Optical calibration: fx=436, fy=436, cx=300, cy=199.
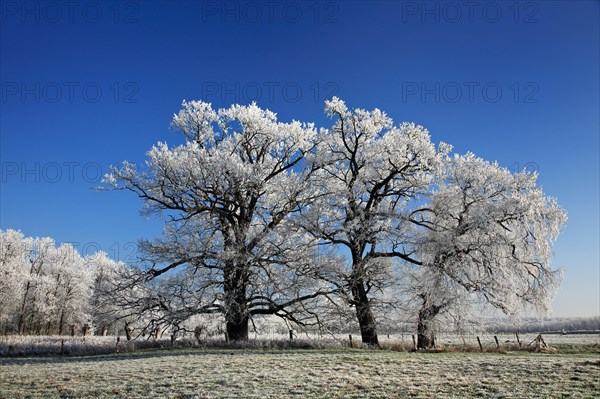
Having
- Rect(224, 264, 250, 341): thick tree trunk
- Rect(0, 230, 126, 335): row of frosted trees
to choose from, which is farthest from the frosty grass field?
Rect(0, 230, 126, 335): row of frosted trees

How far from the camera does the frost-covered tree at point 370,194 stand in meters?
24.9

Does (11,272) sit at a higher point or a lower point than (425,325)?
higher

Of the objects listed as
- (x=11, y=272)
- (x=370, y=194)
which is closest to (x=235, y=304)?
(x=370, y=194)

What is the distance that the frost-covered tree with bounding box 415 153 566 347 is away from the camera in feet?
76.4

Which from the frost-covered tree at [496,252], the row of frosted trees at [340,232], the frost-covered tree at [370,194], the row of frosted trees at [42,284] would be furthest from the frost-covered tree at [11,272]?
the frost-covered tree at [496,252]

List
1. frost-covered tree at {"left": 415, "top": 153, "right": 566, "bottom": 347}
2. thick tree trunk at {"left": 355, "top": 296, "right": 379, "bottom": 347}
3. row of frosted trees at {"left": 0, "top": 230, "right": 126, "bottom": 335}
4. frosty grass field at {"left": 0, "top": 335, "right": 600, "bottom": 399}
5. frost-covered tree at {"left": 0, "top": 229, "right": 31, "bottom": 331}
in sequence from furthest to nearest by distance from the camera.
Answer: row of frosted trees at {"left": 0, "top": 230, "right": 126, "bottom": 335}, frost-covered tree at {"left": 0, "top": 229, "right": 31, "bottom": 331}, thick tree trunk at {"left": 355, "top": 296, "right": 379, "bottom": 347}, frost-covered tree at {"left": 415, "top": 153, "right": 566, "bottom": 347}, frosty grass field at {"left": 0, "top": 335, "right": 600, "bottom": 399}

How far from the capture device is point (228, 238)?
80.9 ft

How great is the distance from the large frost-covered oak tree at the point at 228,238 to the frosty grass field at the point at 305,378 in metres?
6.92

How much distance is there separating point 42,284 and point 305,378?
2069 inches

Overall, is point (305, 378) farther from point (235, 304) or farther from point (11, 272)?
point (11, 272)

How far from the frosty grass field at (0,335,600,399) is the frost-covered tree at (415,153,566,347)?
709cm

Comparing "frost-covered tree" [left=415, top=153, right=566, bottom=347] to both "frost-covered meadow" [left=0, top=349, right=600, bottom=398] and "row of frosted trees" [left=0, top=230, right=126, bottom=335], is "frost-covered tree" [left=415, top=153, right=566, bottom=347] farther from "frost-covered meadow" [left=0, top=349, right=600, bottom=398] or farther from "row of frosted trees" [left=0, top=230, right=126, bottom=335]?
"row of frosted trees" [left=0, top=230, right=126, bottom=335]

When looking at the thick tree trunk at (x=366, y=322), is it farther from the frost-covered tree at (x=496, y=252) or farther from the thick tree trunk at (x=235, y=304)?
the thick tree trunk at (x=235, y=304)

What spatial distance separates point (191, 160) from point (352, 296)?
12.2 meters
